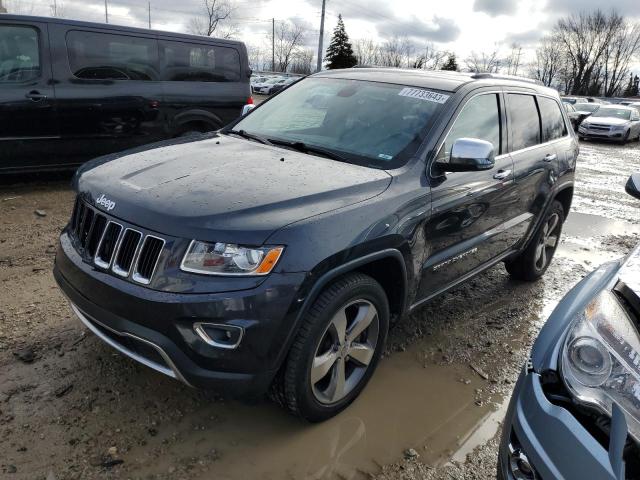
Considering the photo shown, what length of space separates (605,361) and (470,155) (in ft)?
4.72

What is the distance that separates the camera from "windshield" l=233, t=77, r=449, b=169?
3102 mm

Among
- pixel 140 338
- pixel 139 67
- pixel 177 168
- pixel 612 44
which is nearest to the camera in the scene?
pixel 140 338

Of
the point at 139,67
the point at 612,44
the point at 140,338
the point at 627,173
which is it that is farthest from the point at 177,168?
the point at 612,44

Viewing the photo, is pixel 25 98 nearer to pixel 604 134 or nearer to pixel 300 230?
pixel 300 230

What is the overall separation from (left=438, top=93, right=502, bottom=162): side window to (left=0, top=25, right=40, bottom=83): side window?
488 centimetres

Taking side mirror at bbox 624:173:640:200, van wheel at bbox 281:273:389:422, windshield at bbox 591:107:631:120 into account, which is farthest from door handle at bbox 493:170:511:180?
windshield at bbox 591:107:631:120

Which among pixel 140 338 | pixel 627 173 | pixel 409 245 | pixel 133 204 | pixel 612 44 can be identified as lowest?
pixel 627 173

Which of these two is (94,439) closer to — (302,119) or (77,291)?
(77,291)

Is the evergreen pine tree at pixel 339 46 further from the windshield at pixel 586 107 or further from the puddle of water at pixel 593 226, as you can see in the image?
the puddle of water at pixel 593 226

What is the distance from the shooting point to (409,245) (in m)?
2.82

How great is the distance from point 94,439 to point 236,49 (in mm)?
6321

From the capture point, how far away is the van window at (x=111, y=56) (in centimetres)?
611

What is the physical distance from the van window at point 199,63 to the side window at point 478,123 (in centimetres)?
464

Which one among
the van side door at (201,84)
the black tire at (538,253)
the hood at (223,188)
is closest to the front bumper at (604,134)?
the van side door at (201,84)
